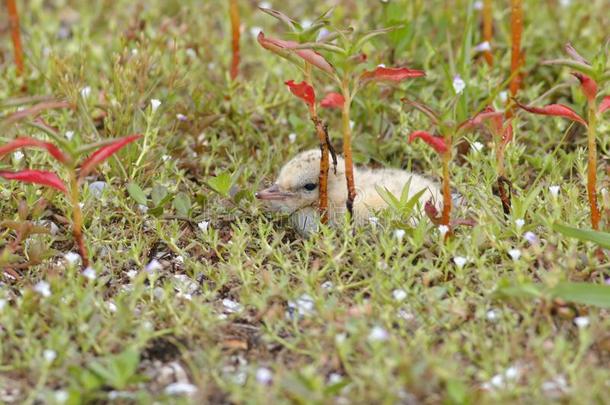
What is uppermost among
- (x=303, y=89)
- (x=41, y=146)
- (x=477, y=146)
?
(x=303, y=89)

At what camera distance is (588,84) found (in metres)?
3.88

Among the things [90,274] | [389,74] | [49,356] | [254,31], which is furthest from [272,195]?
[254,31]

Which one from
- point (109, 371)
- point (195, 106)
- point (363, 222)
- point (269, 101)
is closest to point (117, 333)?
point (109, 371)

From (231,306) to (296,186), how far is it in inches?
36.0

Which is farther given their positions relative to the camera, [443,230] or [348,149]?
[348,149]

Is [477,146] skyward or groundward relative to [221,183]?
skyward

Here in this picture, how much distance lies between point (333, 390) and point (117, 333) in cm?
87

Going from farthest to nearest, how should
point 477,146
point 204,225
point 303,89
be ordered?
point 477,146 → point 204,225 → point 303,89

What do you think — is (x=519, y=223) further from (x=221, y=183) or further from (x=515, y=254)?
(x=221, y=183)

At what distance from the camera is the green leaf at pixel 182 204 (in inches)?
178

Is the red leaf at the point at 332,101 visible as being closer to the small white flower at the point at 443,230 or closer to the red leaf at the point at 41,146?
the small white flower at the point at 443,230

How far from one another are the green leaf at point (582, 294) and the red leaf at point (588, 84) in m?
0.82

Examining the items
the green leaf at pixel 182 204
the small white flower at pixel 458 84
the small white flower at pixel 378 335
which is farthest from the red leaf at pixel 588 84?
the green leaf at pixel 182 204

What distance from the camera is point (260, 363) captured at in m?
3.55
